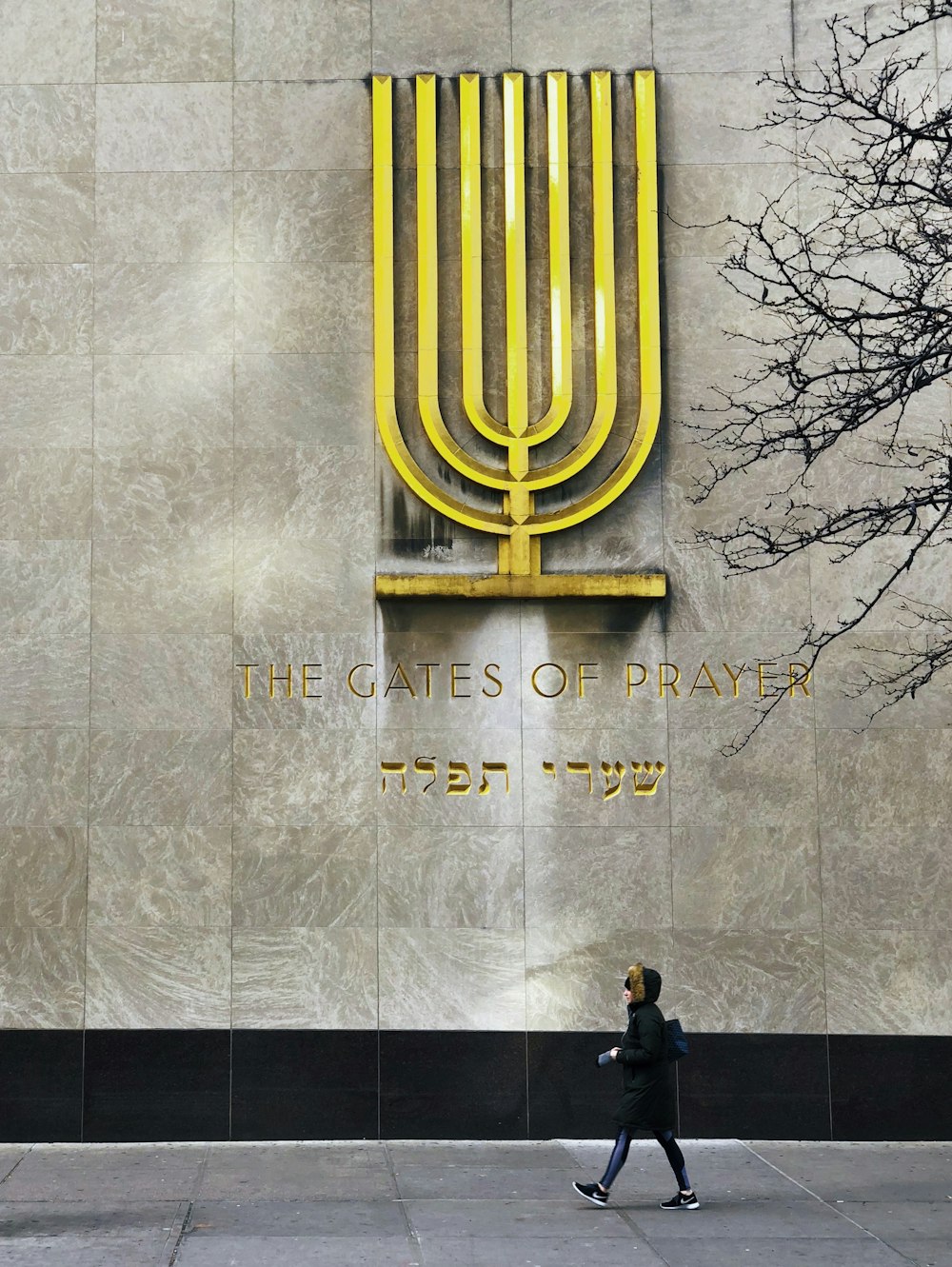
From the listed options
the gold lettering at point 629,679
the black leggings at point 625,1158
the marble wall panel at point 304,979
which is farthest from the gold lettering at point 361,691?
the black leggings at point 625,1158

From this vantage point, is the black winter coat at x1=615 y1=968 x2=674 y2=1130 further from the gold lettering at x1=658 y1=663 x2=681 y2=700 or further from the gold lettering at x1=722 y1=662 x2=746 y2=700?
the gold lettering at x1=722 y1=662 x2=746 y2=700

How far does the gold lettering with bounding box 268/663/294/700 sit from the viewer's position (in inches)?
499

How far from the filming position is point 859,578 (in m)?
12.8

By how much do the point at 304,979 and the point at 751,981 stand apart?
160 inches

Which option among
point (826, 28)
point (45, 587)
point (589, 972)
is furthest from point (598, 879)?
point (826, 28)

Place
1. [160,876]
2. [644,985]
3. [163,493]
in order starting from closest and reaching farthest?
[644,985], [160,876], [163,493]

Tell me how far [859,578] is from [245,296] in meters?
6.45

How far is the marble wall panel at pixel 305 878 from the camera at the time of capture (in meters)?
12.4

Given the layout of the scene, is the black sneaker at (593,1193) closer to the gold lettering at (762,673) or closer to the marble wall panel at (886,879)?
the marble wall panel at (886,879)

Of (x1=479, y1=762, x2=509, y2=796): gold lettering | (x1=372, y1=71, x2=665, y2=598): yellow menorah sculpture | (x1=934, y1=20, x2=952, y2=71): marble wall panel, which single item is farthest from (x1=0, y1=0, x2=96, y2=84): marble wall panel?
(x1=934, y1=20, x2=952, y2=71): marble wall panel

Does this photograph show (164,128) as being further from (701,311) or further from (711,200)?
(701,311)

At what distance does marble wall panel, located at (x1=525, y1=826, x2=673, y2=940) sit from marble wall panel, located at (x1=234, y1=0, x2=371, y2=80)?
7.62 meters

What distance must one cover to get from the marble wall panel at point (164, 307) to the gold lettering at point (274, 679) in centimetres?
311

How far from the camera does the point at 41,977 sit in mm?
12328
